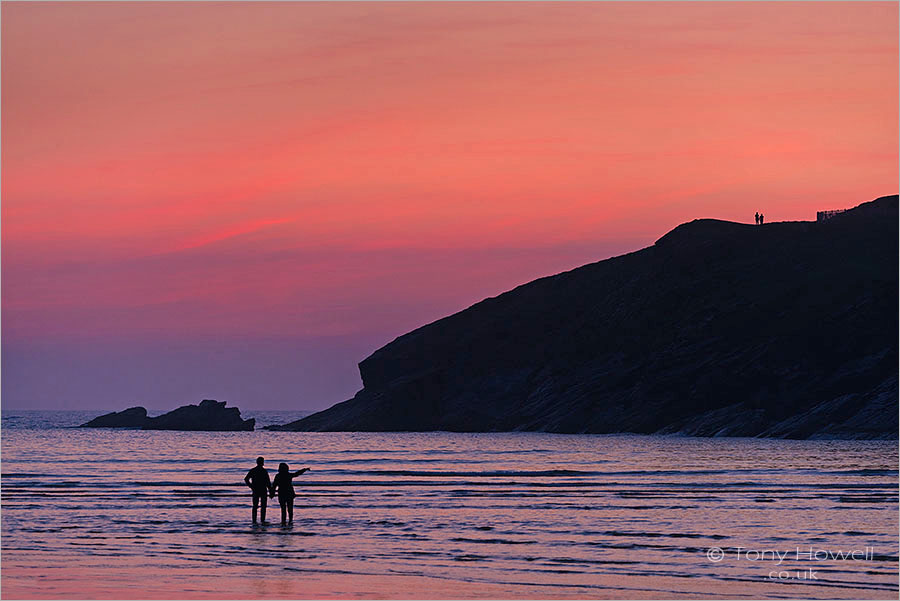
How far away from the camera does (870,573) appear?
81.6 ft

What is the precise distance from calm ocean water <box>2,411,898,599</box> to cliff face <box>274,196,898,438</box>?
6940cm

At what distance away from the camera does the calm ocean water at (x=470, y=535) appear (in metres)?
24.0

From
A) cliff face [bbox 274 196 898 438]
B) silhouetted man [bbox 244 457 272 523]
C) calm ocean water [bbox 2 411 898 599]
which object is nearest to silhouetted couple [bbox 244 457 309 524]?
silhouetted man [bbox 244 457 272 523]

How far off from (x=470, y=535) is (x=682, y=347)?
419 feet

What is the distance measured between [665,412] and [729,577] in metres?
119

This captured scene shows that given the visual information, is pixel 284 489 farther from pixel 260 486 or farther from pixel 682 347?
pixel 682 347

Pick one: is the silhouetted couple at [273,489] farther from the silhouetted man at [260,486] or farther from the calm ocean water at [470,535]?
the calm ocean water at [470,535]

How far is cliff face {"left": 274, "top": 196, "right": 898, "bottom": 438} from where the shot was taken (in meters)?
139

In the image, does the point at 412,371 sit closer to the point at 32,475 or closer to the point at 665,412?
the point at 665,412

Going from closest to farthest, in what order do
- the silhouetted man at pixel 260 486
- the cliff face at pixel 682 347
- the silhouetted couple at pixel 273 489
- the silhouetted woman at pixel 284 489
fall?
the silhouetted woman at pixel 284 489 < the silhouetted couple at pixel 273 489 < the silhouetted man at pixel 260 486 < the cliff face at pixel 682 347

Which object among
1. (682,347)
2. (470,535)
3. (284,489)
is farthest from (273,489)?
(682,347)

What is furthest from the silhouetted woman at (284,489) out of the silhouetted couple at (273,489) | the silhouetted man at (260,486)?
the silhouetted man at (260,486)

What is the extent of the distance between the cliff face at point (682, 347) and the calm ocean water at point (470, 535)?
228 ft

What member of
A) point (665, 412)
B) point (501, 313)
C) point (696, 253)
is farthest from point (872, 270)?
point (501, 313)
